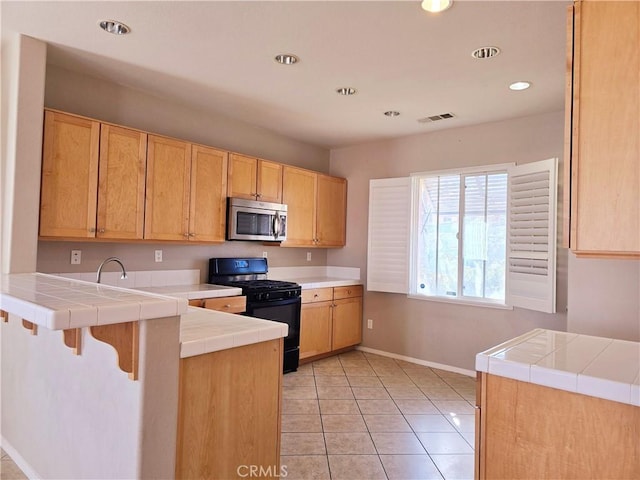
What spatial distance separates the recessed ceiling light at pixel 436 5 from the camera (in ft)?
6.93

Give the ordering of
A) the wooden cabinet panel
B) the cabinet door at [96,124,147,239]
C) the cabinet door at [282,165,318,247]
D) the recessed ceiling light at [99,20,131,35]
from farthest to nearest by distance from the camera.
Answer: the cabinet door at [282,165,318,247], the cabinet door at [96,124,147,239], the recessed ceiling light at [99,20,131,35], the wooden cabinet panel

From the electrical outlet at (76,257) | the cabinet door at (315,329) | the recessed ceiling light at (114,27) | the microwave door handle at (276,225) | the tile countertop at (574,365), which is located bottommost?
the cabinet door at (315,329)

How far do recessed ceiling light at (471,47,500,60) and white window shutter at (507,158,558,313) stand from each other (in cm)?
116

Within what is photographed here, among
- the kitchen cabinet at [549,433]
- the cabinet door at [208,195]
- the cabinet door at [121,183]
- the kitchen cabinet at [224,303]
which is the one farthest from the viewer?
the cabinet door at [208,195]

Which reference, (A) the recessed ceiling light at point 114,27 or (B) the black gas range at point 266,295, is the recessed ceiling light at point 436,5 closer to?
(A) the recessed ceiling light at point 114,27

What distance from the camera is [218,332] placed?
174cm

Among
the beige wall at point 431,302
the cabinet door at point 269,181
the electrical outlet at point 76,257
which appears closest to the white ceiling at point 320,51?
the beige wall at point 431,302

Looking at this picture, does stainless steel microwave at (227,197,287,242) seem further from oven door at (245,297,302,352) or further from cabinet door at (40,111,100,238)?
cabinet door at (40,111,100,238)

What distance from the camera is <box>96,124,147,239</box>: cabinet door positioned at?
304 cm

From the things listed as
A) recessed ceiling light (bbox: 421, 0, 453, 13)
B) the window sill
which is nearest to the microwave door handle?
the window sill

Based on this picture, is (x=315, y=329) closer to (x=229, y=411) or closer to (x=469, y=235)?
(x=469, y=235)

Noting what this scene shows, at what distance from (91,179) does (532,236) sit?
11.6 feet

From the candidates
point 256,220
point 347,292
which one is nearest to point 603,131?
point 256,220

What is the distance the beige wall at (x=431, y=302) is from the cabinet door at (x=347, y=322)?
0.13 m
